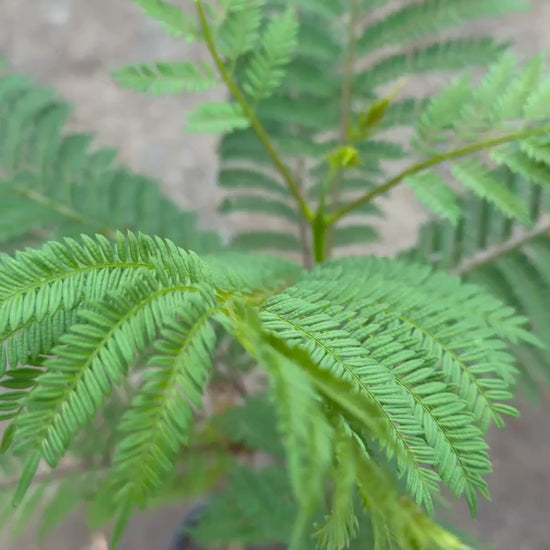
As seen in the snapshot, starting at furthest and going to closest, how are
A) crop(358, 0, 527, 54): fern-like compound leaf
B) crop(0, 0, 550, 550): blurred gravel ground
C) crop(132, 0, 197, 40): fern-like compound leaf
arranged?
crop(0, 0, 550, 550): blurred gravel ground, crop(358, 0, 527, 54): fern-like compound leaf, crop(132, 0, 197, 40): fern-like compound leaf

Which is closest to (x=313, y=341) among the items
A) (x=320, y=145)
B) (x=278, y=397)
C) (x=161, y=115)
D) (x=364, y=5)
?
(x=278, y=397)

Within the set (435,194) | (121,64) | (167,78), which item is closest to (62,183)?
(167,78)

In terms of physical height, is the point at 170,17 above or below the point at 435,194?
above

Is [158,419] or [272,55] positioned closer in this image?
[158,419]

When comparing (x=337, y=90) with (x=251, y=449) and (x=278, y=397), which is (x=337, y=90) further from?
(x=278, y=397)

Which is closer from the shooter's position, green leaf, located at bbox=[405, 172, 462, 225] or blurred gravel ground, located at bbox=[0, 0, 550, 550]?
green leaf, located at bbox=[405, 172, 462, 225]

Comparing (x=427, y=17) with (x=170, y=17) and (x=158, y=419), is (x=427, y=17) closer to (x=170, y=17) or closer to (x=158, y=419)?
(x=170, y=17)

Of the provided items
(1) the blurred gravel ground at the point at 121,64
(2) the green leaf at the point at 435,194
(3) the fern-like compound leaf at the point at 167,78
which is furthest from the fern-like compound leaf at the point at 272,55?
(1) the blurred gravel ground at the point at 121,64

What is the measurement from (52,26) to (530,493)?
1782 millimetres

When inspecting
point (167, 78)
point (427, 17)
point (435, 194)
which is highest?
point (427, 17)

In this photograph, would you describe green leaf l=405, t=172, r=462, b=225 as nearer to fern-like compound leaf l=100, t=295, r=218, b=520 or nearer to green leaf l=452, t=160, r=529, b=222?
green leaf l=452, t=160, r=529, b=222

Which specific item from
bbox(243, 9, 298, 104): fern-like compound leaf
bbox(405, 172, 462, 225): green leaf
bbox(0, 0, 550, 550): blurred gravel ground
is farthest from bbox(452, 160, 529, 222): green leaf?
bbox(0, 0, 550, 550): blurred gravel ground

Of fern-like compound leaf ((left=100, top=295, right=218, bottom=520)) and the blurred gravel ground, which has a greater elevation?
the blurred gravel ground

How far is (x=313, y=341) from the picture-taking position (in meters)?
0.41
